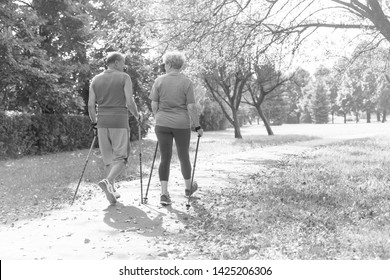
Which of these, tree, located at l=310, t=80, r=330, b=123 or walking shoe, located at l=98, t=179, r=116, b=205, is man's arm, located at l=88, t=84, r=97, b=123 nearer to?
walking shoe, located at l=98, t=179, r=116, b=205

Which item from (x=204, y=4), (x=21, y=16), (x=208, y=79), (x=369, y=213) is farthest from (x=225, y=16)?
(x=208, y=79)

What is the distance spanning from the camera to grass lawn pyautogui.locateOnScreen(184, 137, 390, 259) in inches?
182

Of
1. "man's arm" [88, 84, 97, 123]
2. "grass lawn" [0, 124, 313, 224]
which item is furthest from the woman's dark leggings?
"grass lawn" [0, 124, 313, 224]

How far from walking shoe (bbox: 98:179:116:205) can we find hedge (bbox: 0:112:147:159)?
12408 millimetres

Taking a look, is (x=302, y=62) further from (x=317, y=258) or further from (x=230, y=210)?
(x=317, y=258)

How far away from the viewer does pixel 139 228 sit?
5.76 meters

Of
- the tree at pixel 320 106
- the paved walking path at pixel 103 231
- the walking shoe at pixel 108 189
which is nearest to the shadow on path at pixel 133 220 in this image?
the paved walking path at pixel 103 231

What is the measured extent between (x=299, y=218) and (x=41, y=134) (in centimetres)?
1665

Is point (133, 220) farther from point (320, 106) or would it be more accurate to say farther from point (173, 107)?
point (320, 106)

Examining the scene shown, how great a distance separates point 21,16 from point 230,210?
51.9 ft

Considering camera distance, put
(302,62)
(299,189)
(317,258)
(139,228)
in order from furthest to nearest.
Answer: (302,62), (299,189), (139,228), (317,258)

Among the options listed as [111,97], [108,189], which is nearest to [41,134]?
[111,97]

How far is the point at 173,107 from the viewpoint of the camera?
6.72 m

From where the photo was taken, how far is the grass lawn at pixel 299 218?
182 inches
